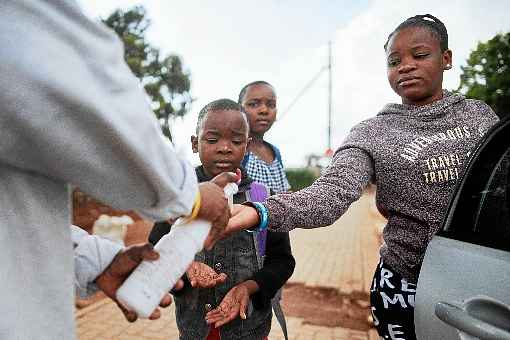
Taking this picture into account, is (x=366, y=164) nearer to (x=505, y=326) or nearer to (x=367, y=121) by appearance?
(x=367, y=121)

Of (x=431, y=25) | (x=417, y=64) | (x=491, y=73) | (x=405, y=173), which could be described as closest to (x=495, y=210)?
(x=405, y=173)

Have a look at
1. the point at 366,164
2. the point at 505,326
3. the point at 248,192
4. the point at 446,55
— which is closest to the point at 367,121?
the point at 366,164

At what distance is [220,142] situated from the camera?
217cm

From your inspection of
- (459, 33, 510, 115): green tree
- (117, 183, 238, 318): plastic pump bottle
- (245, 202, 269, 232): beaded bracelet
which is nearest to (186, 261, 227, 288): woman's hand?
(245, 202, 269, 232): beaded bracelet

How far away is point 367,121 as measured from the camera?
79.7 inches

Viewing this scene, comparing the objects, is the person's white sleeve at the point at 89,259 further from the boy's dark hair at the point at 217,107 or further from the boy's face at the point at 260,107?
the boy's face at the point at 260,107

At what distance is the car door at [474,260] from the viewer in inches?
46.3

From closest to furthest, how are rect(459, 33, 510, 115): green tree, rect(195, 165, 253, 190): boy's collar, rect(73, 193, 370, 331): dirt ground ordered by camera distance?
rect(195, 165, 253, 190): boy's collar
rect(73, 193, 370, 331): dirt ground
rect(459, 33, 510, 115): green tree

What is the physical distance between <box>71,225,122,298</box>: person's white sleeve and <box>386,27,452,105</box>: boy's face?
4.71 ft

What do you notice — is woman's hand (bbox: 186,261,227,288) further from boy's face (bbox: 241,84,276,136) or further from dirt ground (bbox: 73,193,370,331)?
dirt ground (bbox: 73,193,370,331)

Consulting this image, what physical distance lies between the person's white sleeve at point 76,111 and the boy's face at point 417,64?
138cm

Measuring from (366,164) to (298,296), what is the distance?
3.80 m

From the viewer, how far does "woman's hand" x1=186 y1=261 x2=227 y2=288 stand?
1756mm

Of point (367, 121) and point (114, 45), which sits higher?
point (114, 45)
